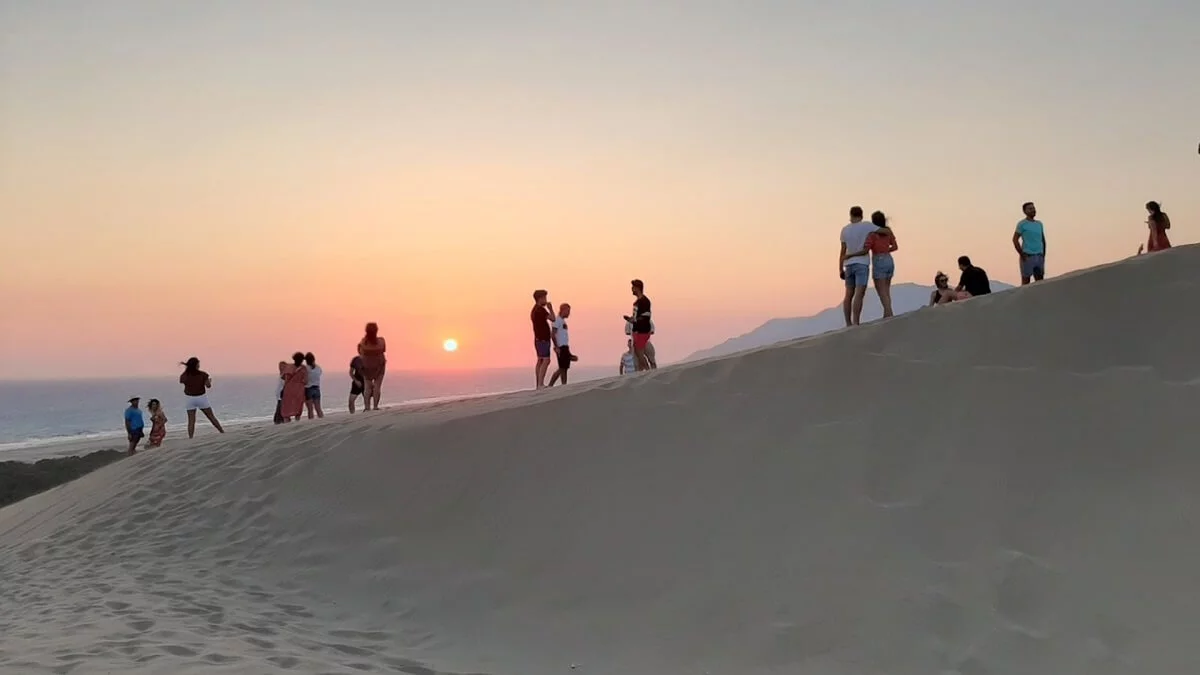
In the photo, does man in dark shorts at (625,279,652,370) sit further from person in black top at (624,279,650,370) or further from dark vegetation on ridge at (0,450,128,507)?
dark vegetation on ridge at (0,450,128,507)

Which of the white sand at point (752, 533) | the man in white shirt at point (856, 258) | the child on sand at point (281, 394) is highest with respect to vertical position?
the man in white shirt at point (856, 258)

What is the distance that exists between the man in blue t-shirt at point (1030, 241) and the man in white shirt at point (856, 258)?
248 cm

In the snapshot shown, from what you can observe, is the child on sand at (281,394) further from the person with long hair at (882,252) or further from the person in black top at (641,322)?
the person with long hair at (882,252)

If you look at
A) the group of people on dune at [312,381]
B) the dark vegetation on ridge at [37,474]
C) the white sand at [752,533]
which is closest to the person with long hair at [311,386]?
the group of people on dune at [312,381]

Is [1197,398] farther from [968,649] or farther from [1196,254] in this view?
[968,649]

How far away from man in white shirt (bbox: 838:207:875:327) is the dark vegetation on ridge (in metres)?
15.8

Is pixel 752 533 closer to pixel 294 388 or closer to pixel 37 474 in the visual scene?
pixel 294 388

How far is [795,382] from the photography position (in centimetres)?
734

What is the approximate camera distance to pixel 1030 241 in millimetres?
9859

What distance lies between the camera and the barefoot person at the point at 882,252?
347 inches

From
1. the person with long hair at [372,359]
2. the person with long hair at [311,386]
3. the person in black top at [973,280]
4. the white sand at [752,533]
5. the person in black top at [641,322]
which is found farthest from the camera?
the person with long hair at [311,386]

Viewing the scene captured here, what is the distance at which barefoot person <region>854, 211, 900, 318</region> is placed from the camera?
28.9 feet

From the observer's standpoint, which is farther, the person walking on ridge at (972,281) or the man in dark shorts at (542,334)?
the man in dark shorts at (542,334)

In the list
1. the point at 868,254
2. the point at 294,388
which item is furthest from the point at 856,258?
the point at 294,388
